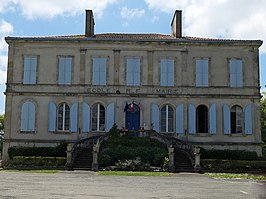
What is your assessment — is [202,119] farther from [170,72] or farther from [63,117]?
[63,117]

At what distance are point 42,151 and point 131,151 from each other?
6.59 meters

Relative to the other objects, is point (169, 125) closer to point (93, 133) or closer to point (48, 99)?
point (93, 133)

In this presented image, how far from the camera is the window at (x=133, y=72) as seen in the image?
104 ft

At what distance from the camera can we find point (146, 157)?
2614 cm

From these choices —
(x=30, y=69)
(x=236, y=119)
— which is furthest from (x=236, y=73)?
(x=30, y=69)

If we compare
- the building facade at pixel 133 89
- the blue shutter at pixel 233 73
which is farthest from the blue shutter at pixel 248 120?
the blue shutter at pixel 233 73

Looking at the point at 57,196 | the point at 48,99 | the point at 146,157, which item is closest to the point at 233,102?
the point at 146,157

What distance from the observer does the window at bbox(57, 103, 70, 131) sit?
31.2 meters

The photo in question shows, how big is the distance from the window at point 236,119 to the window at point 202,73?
9.16 feet

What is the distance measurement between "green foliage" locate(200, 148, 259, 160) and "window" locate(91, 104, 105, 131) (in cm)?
733

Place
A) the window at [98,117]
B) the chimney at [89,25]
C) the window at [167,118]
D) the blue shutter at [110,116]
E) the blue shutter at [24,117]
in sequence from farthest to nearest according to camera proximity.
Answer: the chimney at [89,25] → the window at [167,118] → the window at [98,117] → the blue shutter at [110,116] → the blue shutter at [24,117]

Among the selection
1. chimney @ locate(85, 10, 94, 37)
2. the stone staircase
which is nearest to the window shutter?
chimney @ locate(85, 10, 94, 37)

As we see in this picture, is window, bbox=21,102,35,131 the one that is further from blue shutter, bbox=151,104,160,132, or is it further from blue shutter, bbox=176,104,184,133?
blue shutter, bbox=176,104,184,133

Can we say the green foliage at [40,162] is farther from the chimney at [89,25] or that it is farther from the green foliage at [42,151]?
the chimney at [89,25]
